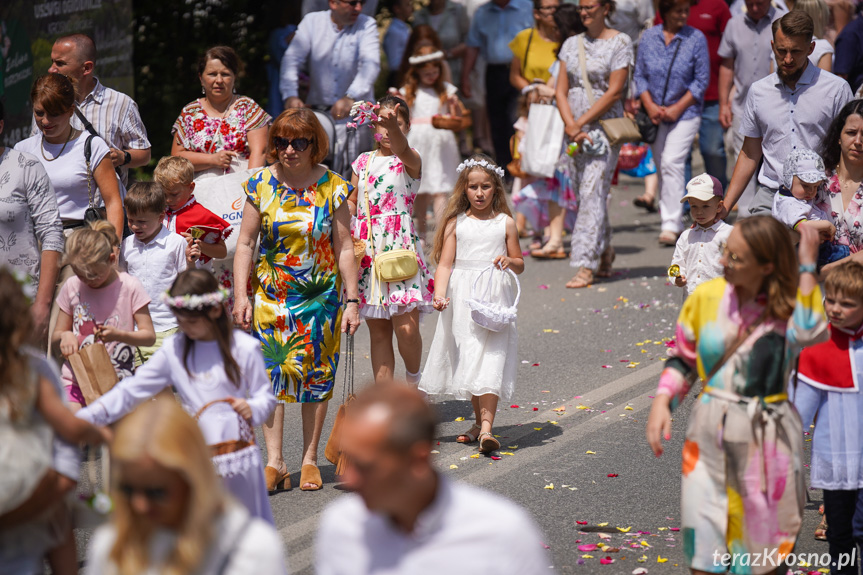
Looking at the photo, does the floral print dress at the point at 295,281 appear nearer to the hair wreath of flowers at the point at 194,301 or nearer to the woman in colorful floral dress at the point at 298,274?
the woman in colorful floral dress at the point at 298,274

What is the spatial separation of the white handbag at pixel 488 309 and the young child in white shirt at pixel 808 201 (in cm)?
160

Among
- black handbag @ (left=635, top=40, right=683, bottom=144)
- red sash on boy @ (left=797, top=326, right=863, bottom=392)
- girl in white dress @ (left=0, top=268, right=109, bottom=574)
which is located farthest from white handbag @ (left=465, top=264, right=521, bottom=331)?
black handbag @ (left=635, top=40, right=683, bottom=144)

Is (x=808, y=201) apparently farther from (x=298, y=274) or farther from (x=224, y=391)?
(x=224, y=391)

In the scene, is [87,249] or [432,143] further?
[432,143]

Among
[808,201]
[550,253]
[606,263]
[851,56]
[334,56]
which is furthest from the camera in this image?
[550,253]

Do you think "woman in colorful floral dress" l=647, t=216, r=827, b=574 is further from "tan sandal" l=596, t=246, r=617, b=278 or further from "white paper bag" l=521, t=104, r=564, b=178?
"white paper bag" l=521, t=104, r=564, b=178

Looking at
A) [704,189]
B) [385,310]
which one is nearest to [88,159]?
[385,310]

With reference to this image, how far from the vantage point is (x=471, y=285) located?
678 cm

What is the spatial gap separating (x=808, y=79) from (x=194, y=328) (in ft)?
15.3

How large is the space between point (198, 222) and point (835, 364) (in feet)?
12.4

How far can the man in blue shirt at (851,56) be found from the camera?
10172 mm

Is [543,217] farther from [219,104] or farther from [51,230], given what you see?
[51,230]

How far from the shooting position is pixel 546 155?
1134 cm

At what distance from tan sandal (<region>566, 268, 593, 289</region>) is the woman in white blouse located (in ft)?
26.2
